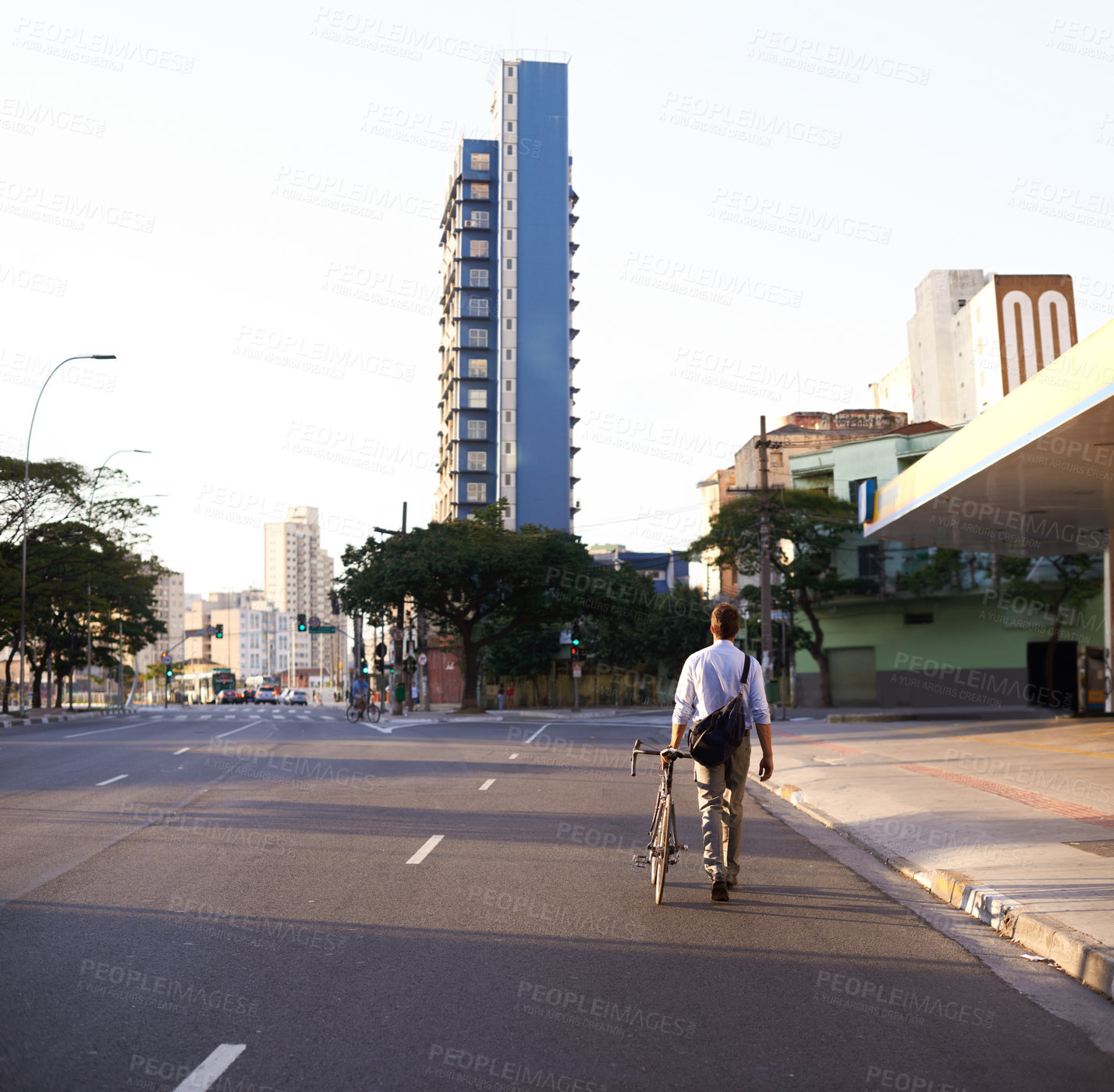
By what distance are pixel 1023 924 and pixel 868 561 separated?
4314 cm

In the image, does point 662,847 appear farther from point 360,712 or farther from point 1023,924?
point 360,712

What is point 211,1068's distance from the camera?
179 inches

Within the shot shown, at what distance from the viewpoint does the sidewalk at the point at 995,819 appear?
22.6 ft

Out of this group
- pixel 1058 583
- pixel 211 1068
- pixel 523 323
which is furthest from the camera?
pixel 523 323

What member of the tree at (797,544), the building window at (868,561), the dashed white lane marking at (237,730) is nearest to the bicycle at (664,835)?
the dashed white lane marking at (237,730)

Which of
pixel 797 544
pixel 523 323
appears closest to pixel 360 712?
pixel 797 544

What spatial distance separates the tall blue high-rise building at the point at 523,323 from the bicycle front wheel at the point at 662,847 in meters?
83.3

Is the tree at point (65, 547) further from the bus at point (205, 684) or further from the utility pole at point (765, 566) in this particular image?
the bus at point (205, 684)

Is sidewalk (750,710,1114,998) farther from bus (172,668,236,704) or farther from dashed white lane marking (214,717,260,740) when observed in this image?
bus (172,668,236,704)

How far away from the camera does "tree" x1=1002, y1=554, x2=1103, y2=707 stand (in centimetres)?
3853

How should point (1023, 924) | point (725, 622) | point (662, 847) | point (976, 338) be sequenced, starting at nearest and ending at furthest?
point (1023, 924), point (662, 847), point (725, 622), point (976, 338)

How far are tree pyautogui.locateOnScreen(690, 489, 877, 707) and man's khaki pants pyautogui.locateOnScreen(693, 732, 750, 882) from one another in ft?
126

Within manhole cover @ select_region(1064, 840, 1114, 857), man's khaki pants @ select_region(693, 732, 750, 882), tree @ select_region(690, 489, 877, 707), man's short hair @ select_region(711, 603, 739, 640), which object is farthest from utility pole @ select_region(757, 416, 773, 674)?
man's khaki pants @ select_region(693, 732, 750, 882)

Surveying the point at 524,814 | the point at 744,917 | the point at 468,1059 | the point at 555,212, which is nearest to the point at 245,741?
the point at 524,814
